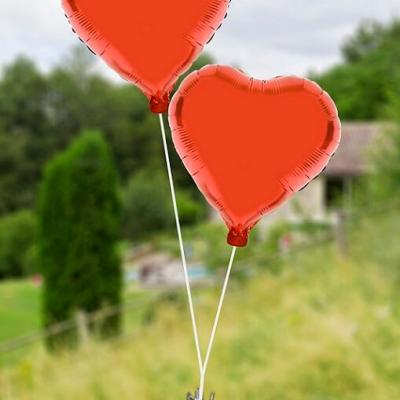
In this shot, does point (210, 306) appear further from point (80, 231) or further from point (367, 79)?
point (367, 79)

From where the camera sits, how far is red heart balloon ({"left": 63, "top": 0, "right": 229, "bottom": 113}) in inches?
32.4

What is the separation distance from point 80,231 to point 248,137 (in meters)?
6.61

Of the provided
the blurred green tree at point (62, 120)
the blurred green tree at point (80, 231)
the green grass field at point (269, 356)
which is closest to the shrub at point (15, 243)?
the blurred green tree at point (62, 120)

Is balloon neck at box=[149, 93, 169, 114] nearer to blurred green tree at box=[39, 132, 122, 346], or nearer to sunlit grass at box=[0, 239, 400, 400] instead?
sunlit grass at box=[0, 239, 400, 400]

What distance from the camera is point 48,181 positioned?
7656 millimetres

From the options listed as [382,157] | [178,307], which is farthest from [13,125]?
[178,307]

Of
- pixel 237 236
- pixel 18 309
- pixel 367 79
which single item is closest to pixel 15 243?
pixel 18 309

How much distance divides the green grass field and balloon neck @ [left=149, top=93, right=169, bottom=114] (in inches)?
95.3

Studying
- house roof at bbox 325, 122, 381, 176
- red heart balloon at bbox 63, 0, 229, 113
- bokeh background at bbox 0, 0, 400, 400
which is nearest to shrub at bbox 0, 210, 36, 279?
bokeh background at bbox 0, 0, 400, 400

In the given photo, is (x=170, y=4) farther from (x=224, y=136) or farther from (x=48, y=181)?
(x=48, y=181)

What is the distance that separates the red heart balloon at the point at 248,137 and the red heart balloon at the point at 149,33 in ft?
0.17

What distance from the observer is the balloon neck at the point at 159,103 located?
845mm

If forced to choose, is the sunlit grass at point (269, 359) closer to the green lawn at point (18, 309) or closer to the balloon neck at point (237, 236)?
the balloon neck at point (237, 236)

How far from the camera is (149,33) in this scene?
2.76 feet
